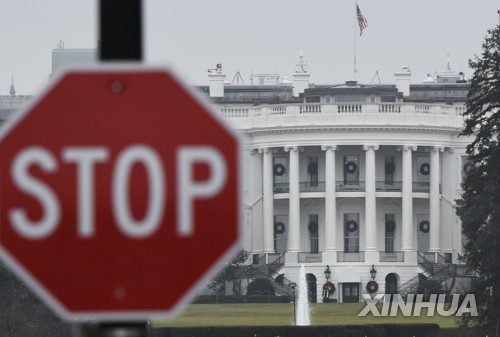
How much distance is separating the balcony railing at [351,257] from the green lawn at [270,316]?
20.9 metres

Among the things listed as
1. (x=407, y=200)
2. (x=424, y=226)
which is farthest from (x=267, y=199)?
(x=424, y=226)

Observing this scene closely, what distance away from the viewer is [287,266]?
5807 inches

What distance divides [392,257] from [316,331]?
58.1 m

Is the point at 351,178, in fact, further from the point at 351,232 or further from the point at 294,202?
the point at 294,202

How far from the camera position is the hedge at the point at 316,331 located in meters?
89.7

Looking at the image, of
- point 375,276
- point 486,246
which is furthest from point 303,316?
point 375,276

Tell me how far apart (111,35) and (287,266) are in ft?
458

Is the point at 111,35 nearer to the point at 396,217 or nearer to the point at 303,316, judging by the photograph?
the point at 303,316

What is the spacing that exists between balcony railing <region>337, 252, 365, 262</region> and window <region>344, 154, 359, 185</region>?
5775 millimetres

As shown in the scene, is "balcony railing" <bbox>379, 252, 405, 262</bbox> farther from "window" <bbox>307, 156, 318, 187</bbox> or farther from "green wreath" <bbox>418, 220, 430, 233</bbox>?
"window" <bbox>307, 156, 318, 187</bbox>

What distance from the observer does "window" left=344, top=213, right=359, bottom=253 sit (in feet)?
496

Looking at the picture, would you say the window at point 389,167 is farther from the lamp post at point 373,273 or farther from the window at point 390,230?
the lamp post at point 373,273

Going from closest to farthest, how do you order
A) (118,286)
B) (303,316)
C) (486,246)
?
(118,286), (486,246), (303,316)

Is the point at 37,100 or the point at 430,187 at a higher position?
the point at 37,100
